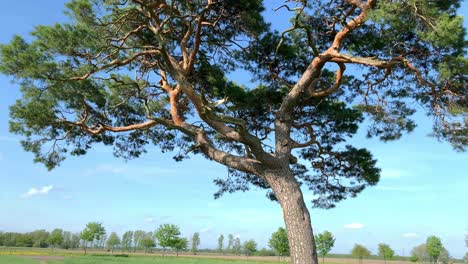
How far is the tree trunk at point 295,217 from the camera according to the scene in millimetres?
5988

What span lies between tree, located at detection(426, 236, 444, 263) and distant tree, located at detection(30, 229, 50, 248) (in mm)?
56419

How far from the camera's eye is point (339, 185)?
8.93 m

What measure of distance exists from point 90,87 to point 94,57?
841 mm

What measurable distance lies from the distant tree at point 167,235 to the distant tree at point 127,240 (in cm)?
2968

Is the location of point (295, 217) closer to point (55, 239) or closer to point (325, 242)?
point (325, 242)

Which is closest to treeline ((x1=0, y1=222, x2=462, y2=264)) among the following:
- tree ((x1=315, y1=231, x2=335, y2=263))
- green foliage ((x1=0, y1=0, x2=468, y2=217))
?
tree ((x1=315, y1=231, x2=335, y2=263))

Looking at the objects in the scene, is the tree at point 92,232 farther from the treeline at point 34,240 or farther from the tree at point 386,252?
the tree at point 386,252

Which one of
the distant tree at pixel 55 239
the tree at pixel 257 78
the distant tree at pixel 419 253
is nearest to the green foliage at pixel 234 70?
the tree at pixel 257 78

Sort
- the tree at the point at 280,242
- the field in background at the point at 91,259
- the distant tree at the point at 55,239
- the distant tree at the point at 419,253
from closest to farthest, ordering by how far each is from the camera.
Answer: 1. the field in background at the point at 91,259
2. the tree at the point at 280,242
3. the distant tree at the point at 419,253
4. the distant tree at the point at 55,239

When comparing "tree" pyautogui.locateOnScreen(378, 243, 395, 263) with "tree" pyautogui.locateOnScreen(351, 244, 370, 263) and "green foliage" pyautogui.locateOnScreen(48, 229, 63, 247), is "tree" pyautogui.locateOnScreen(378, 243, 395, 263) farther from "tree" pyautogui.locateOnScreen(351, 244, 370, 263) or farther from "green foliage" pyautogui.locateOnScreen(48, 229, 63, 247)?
"green foliage" pyautogui.locateOnScreen(48, 229, 63, 247)

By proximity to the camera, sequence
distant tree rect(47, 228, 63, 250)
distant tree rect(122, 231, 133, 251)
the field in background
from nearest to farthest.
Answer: the field in background → distant tree rect(47, 228, 63, 250) → distant tree rect(122, 231, 133, 251)

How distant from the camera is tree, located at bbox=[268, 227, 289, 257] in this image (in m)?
43.4

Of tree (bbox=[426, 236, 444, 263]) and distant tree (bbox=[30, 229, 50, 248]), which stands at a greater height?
tree (bbox=[426, 236, 444, 263])

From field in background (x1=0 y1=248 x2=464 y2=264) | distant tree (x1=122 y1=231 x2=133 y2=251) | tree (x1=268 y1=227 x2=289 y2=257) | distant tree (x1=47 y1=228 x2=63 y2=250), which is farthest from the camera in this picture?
distant tree (x1=122 y1=231 x2=133 y2=251)
